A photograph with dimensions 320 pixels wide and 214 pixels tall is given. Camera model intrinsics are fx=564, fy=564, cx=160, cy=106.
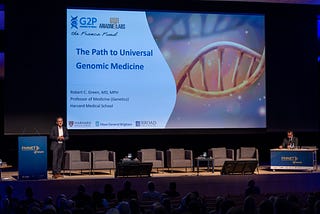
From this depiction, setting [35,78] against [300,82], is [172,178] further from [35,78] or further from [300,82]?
[300,82]

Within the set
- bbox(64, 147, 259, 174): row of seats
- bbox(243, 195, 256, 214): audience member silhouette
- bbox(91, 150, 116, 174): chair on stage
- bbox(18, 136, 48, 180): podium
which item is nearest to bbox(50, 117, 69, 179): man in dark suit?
bbox(18, 136, 48, 180): podium

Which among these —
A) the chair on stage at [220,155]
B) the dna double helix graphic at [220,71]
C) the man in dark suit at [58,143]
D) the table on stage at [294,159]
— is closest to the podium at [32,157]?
the man in dark suit at [58,143]

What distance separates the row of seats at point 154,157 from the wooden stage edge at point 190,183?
0.27 m

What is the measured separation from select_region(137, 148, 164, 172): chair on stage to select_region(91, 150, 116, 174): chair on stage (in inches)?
27.4

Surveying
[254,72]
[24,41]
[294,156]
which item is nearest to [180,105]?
[254,72]

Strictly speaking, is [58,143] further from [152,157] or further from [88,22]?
[88,22]

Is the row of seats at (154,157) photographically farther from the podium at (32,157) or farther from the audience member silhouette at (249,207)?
the audience member silhouette at (249,207)

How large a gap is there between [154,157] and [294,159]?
333 cm

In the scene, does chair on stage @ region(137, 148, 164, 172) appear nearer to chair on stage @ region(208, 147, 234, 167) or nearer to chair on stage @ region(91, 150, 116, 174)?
chair on stage @ region(91, 150, 116, 174)

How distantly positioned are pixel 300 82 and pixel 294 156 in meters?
2.81

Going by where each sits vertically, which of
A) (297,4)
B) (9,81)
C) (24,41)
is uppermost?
(297,4)

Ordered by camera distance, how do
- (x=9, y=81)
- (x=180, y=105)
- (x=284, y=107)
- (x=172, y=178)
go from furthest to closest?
(x=284, y=107), (x=180, y=105), (x=9, y=81), (x=172, y=178)

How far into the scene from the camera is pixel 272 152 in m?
13.6

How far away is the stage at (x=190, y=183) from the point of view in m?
11.0
